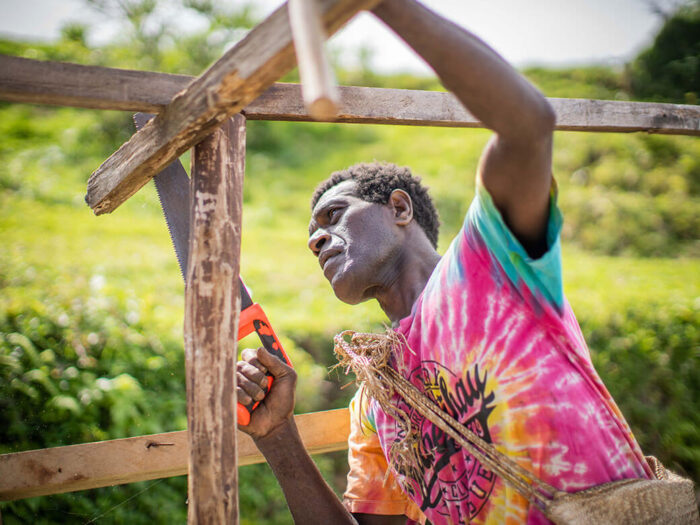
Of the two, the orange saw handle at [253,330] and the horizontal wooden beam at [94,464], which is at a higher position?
the orange saw handle at [253,330]

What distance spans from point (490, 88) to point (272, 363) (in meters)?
1.16

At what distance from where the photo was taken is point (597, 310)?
498 centimetres

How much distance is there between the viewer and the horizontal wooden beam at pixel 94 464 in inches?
78.2

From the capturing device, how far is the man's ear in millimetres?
2223

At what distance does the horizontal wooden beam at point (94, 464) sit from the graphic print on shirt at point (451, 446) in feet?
2.83

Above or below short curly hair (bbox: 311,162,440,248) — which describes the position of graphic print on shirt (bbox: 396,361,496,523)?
below

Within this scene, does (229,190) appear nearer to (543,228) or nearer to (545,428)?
(543,228)

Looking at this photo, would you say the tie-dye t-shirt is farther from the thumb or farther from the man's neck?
the thumb

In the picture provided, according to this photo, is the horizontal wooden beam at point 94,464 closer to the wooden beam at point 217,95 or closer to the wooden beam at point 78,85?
the wooden beam at point 217,95

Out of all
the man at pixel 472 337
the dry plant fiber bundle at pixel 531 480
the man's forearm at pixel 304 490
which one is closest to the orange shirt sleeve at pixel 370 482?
the man at pixel 472 337

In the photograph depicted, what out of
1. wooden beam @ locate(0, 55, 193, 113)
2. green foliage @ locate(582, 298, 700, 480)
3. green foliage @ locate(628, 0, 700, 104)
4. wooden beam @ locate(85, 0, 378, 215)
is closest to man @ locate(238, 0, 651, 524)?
wooden beam @ locate(85, 0, 378, 215)

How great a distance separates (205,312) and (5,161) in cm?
A: 872

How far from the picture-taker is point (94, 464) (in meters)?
2.09

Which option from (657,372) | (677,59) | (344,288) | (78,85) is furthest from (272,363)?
(677,59)
